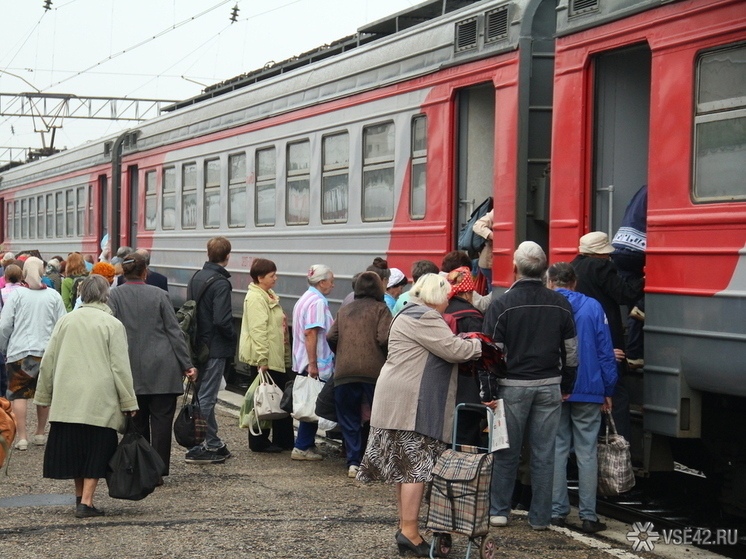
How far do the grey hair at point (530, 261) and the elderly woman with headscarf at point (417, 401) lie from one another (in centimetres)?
68

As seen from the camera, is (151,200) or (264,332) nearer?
(264,332)

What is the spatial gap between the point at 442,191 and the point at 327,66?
3.01m

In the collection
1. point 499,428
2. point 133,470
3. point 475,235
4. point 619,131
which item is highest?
point 619,131

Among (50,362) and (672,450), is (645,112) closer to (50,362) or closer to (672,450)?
(672,450)

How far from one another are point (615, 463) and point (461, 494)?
1.41 metres

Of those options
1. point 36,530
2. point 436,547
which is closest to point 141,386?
point 36,530

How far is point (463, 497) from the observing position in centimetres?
570

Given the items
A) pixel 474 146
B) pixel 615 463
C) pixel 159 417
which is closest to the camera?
pixel 615 463

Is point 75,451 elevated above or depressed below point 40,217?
below

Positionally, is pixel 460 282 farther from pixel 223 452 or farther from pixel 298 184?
pixel 298 184

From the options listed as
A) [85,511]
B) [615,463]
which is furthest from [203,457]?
[615,463]

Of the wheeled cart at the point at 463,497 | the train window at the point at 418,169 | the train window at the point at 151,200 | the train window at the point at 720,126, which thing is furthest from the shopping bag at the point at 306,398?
the train window at the point at 151,200

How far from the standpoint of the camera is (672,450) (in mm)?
7340

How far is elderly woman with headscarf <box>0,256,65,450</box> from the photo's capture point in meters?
9.69
